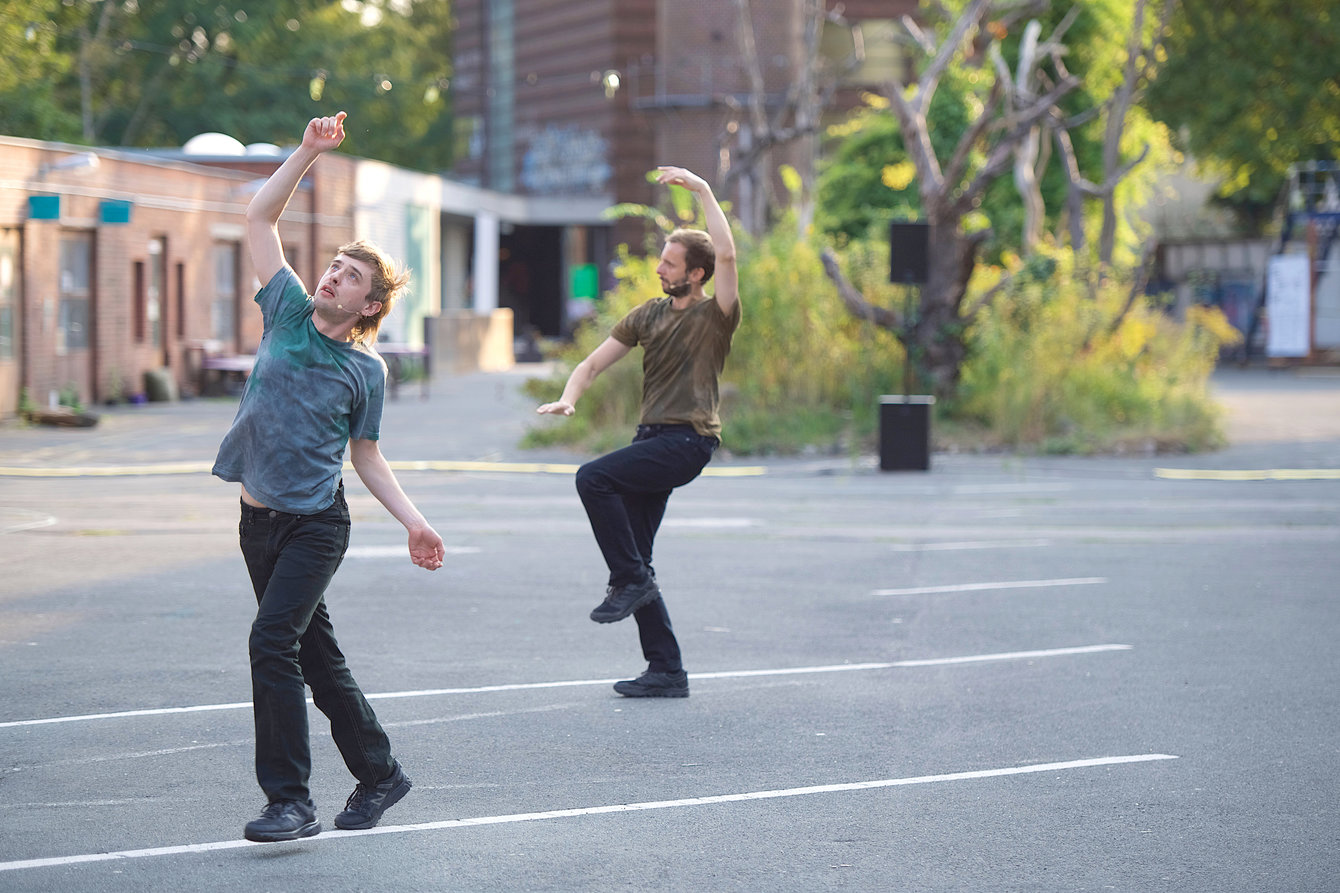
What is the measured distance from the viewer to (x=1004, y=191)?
3925cm

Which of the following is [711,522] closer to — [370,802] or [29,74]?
[370,802]

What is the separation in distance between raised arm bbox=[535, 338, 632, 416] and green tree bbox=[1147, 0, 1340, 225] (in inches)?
1128

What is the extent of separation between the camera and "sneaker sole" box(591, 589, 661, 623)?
6.73 m

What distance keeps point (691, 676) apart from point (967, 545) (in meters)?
4.97

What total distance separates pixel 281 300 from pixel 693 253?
7.76 feet

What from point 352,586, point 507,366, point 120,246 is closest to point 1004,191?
point 507,366

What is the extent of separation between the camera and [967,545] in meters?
12.0

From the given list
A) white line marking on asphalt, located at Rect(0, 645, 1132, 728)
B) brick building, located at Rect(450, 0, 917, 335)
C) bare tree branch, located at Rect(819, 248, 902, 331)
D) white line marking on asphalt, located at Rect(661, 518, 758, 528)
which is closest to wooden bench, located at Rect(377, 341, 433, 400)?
bare tree branch, located at Rect(819, 248, 902, 331)

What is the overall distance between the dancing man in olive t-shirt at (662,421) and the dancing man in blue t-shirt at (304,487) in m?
1.71

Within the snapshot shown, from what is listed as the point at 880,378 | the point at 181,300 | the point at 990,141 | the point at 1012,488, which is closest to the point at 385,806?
the point at 1012,488

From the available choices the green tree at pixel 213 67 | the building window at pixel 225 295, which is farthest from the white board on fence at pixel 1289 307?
the green tree at pixel 213 67

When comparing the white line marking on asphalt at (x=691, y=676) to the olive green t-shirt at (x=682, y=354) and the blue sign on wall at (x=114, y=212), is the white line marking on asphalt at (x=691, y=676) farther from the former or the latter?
the blue sign on wall at (x=114, y=212)

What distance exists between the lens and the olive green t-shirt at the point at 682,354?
6941 mm

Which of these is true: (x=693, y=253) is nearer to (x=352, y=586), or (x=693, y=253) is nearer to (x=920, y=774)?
(x=920, y=774)
